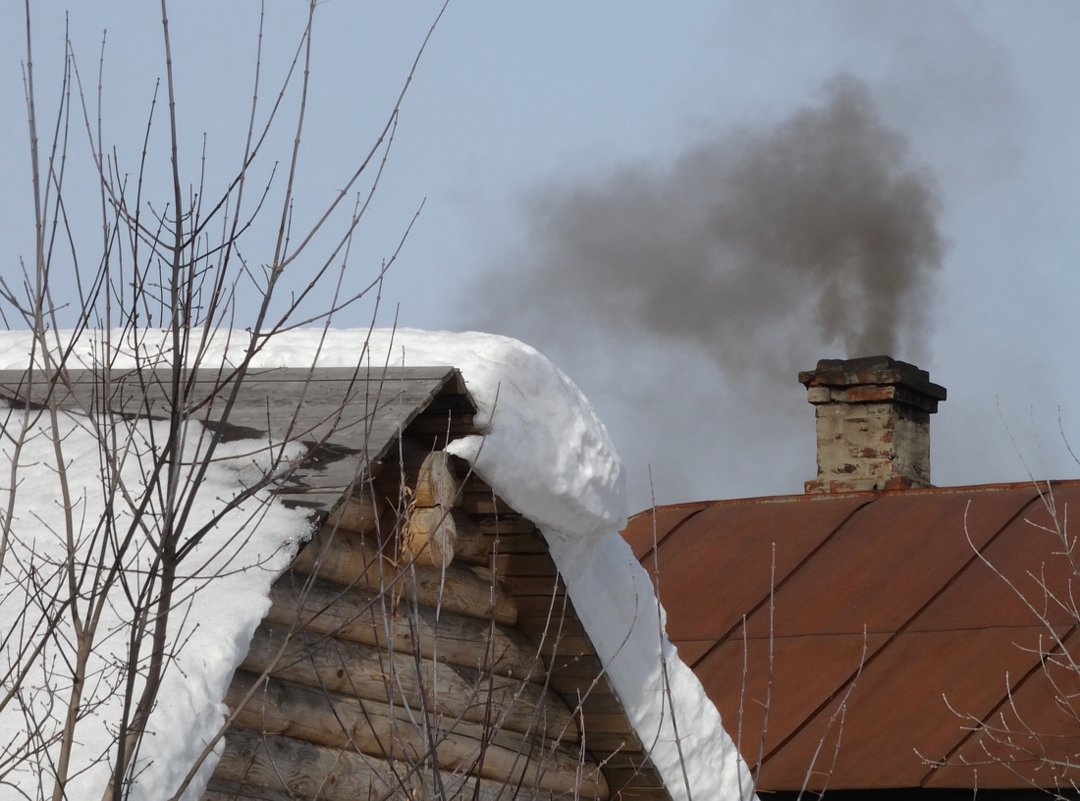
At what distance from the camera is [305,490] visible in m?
4.23

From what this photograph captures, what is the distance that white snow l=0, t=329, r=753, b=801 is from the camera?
5051mm

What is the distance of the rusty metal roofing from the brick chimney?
98 cm

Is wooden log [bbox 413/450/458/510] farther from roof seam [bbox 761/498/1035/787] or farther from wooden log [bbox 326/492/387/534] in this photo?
roof seam [bbox 761/498/1035/787]

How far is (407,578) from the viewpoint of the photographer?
16.6 feet

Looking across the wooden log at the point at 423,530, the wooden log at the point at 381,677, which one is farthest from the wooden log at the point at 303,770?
the wooden log at the point at 423,530

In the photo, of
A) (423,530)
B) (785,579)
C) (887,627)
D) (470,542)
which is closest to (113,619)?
(423,530)

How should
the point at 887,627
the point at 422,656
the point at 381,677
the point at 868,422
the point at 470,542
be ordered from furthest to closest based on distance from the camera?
the point at 868,422, the point at 887,627, the point at 470,542, the point at 422,656, the point at 381,677

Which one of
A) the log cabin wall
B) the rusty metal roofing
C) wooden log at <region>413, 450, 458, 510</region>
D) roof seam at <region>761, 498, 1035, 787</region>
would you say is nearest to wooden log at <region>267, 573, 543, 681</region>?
the log cabin wall

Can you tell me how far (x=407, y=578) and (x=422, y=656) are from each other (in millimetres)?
379

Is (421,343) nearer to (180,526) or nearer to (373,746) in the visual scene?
(373,746)

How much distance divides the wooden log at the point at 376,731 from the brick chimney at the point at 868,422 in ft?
15.4

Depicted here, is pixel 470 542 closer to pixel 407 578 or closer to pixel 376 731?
pixel 407 578

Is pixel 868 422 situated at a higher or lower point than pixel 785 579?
higher

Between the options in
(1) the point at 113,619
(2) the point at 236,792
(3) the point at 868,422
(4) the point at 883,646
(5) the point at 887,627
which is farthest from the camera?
(3) the point at 868,422
